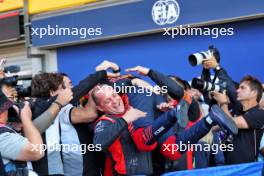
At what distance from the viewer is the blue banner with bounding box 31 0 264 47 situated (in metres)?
7.14

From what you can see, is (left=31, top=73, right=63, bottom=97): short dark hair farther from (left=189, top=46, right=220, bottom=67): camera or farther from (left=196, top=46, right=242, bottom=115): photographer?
(left=196, top=46, right=242, bottom=115): photographer

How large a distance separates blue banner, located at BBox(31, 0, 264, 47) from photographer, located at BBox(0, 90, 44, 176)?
4015mm

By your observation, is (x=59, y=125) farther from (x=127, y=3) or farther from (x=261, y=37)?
(x=127, y=3)

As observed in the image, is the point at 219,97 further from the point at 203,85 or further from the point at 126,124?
the point at 126,124

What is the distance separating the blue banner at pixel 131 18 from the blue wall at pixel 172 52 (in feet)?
0.66

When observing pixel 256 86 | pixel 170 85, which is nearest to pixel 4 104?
pixel 170 85

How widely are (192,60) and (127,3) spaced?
3.66 metres

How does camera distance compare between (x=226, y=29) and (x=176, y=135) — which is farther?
(x=226, y=29)

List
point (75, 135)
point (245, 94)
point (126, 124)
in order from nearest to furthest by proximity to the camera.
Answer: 1. point (126, 124)
2. point (75, 135)
3. point (245, 94)

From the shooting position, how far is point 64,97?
4.12 m

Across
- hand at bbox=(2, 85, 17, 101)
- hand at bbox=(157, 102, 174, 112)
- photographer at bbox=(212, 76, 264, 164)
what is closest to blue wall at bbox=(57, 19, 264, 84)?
photographer at bbox=(212, 76, 264, 164)

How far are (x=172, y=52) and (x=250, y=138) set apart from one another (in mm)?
3693

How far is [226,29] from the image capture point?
735 centimetres

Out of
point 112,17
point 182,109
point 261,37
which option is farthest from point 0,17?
point 182,109
